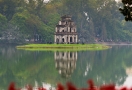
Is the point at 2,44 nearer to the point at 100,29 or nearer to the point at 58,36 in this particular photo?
the point at 58,36

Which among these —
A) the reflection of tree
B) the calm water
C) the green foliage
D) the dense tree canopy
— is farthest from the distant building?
the calm water

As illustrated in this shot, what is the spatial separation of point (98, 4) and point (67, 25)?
140 feet

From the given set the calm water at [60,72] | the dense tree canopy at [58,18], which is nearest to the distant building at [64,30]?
the dense tree canopy at [58,18]

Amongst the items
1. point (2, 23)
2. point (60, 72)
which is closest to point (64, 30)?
point (2, 23)

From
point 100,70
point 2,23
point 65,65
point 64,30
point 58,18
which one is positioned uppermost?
point 58,18

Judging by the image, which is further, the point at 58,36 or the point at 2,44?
the point at 2,44

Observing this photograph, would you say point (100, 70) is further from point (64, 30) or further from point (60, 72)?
point (64, 30)

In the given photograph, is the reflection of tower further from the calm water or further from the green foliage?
the green foliage

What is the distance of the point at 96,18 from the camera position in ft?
390

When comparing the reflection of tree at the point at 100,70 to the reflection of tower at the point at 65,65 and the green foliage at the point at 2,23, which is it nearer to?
the reflection of tower at the point at 65,65

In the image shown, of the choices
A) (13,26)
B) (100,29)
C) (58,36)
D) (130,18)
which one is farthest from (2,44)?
(130,18)

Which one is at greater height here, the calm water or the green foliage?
the green foliage

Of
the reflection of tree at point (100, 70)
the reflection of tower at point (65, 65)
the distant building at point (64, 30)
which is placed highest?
the distant building at point (64, 30)

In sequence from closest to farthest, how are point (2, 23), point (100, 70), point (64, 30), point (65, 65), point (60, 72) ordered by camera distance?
point (60, 72) < point (100, 70) < point (65, 65) < point (64, 30) < point (2, 23)
